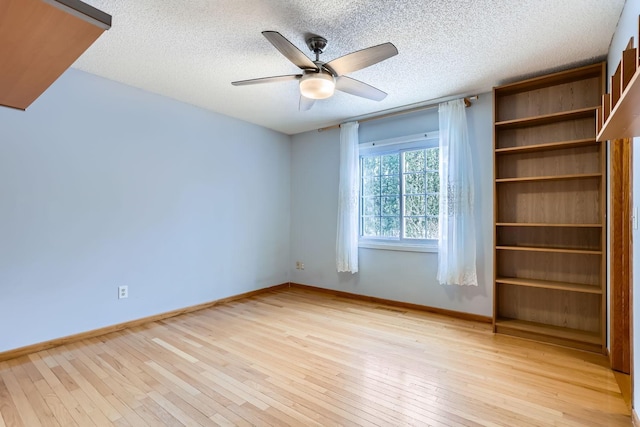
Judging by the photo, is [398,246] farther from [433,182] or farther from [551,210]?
[551,210]

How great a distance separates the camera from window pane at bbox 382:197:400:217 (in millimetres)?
3998

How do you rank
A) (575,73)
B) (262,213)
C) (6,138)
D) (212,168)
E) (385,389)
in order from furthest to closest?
(262,213), (212,168), (575,73), (6,138), (385,389)

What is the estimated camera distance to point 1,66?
0.86 metres

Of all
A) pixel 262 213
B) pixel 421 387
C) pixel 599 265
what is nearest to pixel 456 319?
pixel 599 265

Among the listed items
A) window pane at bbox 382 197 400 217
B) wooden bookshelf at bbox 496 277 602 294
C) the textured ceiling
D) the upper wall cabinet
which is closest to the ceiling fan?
the textured ceiling

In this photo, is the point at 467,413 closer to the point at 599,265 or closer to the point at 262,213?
the point at 599,265

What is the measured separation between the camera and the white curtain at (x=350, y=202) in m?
4.15

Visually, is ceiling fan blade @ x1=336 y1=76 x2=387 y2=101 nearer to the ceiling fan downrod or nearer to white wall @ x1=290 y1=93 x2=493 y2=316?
the ceiling fan downrod

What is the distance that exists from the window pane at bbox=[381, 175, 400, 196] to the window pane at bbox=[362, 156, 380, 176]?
161 millimetres

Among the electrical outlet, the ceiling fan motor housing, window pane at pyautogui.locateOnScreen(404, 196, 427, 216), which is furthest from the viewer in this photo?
window pane at pyautogui.locateOnScreen(404, 196, 427, 216)

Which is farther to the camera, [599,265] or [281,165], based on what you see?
[281,165]

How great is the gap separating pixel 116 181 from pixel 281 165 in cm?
236

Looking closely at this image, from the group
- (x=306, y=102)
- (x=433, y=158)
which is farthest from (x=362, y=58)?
(x=433, y=158)

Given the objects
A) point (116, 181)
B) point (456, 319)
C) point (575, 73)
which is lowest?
point (456, 319)
